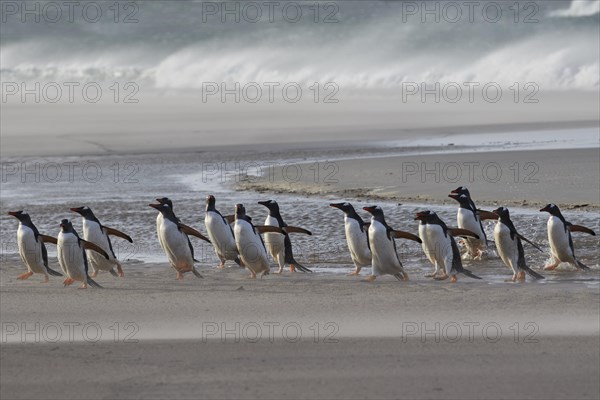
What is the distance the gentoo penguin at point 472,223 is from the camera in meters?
10.2

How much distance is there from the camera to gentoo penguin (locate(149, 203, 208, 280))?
31.5 ft

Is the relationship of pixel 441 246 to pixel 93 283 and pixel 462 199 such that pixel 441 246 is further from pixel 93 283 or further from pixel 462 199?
pixel 93 283

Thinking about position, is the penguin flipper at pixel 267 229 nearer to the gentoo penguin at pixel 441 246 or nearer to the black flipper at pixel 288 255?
the black flipper at pixel 288 255

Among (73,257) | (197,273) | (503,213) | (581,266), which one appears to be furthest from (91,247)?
(581,266)

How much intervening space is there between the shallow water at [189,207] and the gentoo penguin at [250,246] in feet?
1.76

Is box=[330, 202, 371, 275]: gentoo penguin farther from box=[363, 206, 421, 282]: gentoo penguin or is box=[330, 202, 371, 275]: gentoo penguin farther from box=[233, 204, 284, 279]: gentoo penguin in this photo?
box=[233, 204, 284, 279]: gentoo penguin

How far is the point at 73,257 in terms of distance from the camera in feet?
29.6

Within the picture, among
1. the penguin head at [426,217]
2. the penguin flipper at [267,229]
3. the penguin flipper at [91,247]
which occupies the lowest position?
the penguin flipper at [91,247]

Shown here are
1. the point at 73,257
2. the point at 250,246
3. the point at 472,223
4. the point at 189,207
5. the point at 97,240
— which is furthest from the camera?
the point at 189,207

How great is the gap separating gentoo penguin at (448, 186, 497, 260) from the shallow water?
0.16 metres

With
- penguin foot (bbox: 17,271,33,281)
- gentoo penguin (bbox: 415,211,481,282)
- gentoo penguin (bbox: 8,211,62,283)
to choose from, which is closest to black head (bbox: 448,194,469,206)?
gentoo penguin (bbox: 415,211,481,282)

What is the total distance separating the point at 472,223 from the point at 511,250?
3.94 feet

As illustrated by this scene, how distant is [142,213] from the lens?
13.5 m

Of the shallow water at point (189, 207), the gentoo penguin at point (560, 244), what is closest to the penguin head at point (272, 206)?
the shallow water at point (189, 207)
